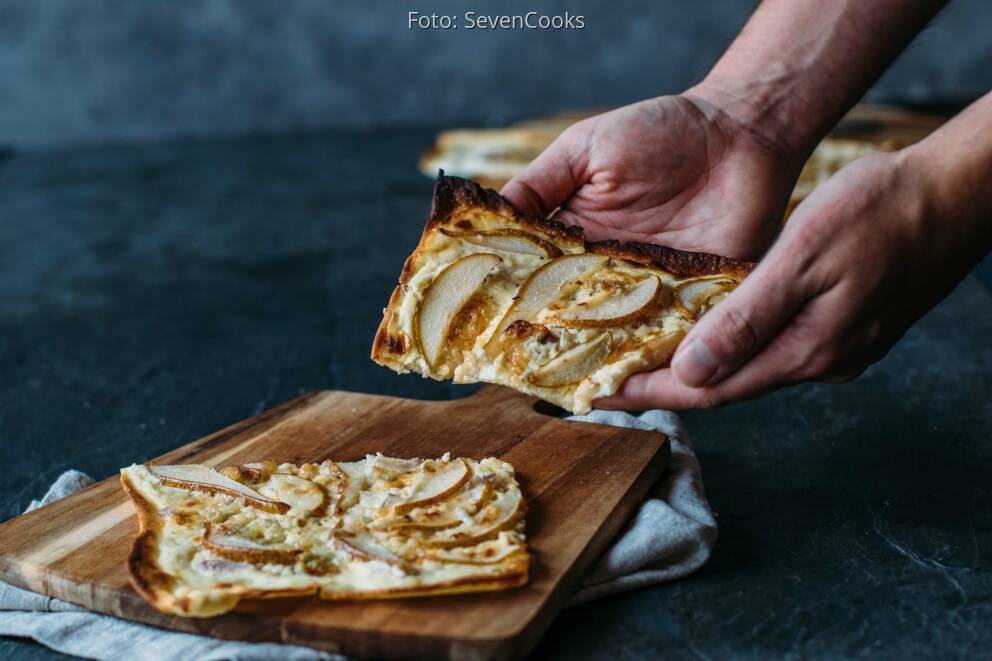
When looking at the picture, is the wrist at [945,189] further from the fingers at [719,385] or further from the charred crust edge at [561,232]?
the charred crust edge at [561,232]

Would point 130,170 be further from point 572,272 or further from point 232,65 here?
point 572,272

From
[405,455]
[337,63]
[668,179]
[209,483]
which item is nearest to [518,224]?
[668,179]

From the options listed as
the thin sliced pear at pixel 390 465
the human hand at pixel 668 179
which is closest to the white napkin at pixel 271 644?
the thin sliced pear at pixel 390 465

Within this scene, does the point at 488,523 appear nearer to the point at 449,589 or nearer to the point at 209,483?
the point at 449,589

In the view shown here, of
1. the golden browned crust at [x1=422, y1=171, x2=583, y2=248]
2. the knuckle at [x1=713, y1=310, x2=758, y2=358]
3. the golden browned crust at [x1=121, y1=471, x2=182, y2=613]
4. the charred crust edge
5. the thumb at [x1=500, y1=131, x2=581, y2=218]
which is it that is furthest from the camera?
the thumb at [x1=500, y1=131, x2=581, y2=218]

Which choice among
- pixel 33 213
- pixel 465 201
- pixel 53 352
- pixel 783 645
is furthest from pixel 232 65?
pixel 783 645

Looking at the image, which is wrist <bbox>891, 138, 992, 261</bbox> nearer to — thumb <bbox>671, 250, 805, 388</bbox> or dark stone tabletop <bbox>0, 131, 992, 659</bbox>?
thumb <bbox>671, 250, 805, 388</bbox>

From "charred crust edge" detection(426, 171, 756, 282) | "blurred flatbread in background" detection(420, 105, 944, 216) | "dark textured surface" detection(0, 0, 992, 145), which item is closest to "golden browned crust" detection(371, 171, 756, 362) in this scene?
"charred crust edge" detection(426, 171, 756, 282)
